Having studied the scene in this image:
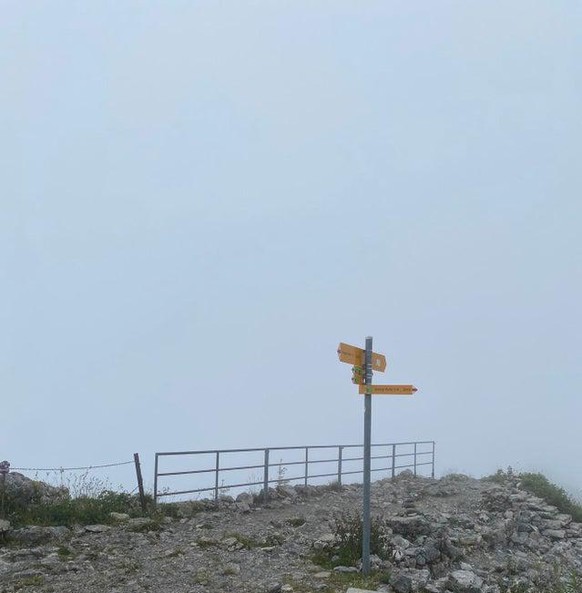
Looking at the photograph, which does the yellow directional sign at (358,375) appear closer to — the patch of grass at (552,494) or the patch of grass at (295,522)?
the patch of grass at (295,522)

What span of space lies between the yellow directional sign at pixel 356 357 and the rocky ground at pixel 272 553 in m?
2.67

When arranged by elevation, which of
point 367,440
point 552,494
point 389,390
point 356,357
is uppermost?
point 356,357

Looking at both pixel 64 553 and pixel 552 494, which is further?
pixel 552 494

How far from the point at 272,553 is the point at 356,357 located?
3691 mm

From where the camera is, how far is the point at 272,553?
11.0m

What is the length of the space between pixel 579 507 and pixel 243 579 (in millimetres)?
14934

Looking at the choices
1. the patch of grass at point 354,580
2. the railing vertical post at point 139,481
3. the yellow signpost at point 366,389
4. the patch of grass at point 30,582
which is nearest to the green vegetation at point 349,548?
the patch of grass at point 354,580

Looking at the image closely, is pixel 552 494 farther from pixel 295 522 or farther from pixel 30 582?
pixel 30 582

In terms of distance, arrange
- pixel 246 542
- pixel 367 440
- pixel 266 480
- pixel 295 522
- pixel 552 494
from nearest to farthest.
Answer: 1. pixel 367 440
2. pixel 246 542
3. pixel 295 522
4. pixel 266 480
5. pixel 552 494

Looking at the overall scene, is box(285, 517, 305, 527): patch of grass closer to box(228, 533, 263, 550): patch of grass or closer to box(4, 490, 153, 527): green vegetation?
box(228, 533, 263, 550): patch of grass

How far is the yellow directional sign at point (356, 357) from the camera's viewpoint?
898 cm

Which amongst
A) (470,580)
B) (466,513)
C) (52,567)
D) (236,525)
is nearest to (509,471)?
(466,513)

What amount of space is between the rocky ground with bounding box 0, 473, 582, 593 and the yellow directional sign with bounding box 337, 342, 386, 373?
2.67m

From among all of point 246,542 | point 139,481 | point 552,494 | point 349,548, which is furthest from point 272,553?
point 552,494
